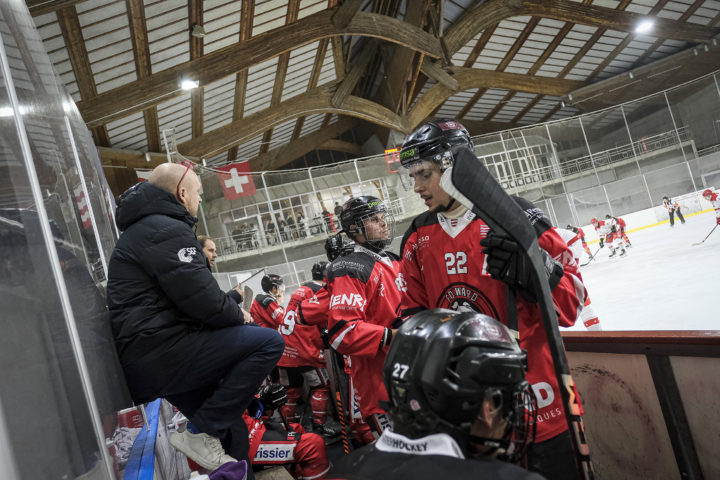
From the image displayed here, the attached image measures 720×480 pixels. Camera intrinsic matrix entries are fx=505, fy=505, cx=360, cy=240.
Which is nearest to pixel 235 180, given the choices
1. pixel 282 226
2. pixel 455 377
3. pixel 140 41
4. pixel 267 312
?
pixel 282 226

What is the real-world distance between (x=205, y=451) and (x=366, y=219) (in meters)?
1.34

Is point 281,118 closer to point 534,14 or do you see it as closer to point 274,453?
point 534,14

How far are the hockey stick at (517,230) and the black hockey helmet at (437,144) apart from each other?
31 cm

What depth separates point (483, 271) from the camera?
1.54m

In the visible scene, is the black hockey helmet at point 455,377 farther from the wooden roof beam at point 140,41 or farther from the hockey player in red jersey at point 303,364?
the wooden roof beam at point 140,41

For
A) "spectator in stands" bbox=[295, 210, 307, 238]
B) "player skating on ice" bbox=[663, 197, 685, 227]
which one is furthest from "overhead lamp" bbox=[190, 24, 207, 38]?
"player skating on ice" bbox=[663, 197, 685, 227]

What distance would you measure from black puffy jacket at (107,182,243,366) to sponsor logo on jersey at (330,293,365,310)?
0.54m

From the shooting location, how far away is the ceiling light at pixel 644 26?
16.7m

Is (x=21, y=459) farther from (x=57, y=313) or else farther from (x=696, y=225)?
(x=696, y=225)

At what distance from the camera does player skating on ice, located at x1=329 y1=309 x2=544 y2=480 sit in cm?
85

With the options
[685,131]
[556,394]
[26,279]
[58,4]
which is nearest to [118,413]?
[26,279]

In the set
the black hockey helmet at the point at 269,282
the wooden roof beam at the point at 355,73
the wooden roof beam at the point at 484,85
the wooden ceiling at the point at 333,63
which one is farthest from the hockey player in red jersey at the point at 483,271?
the wooden roof beam at the point at 484,85

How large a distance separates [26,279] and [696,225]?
36.8 feet

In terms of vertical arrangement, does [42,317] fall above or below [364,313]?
above
